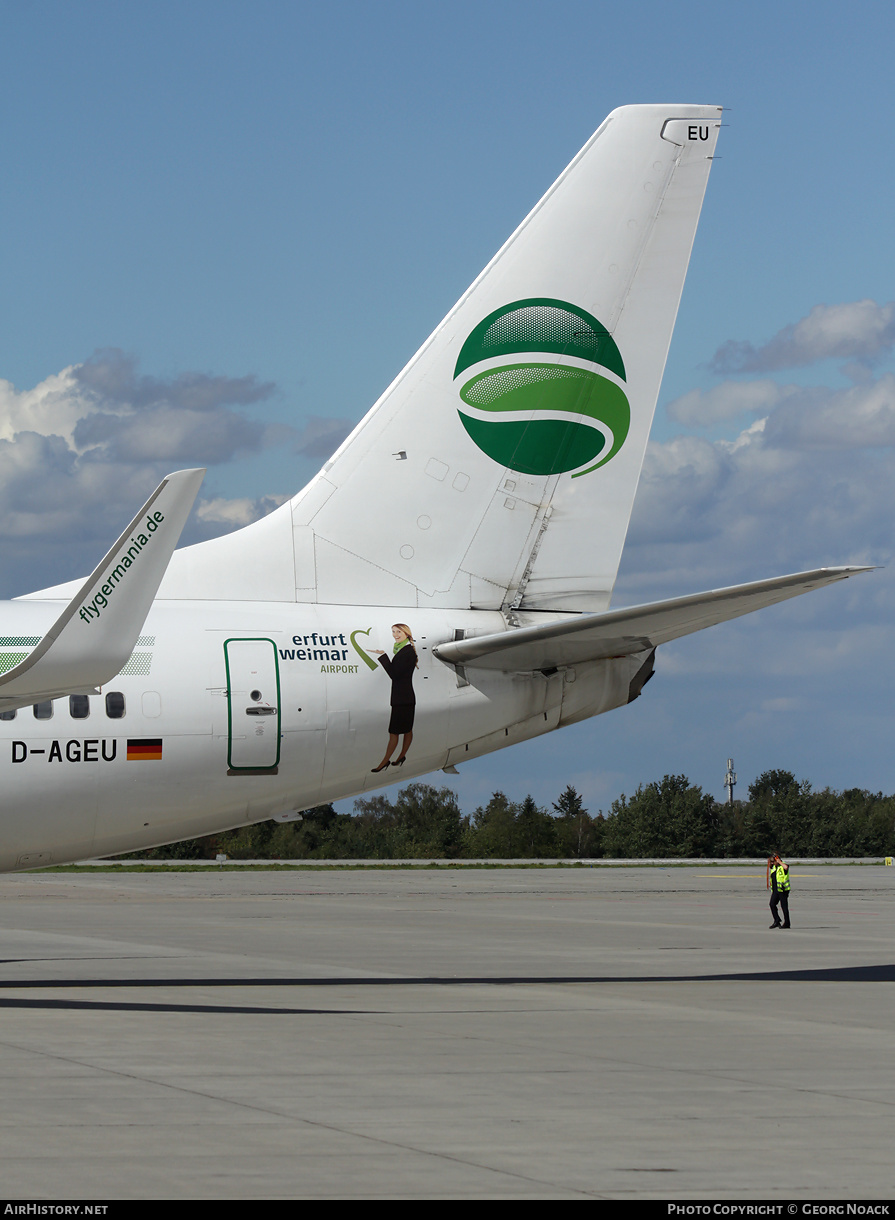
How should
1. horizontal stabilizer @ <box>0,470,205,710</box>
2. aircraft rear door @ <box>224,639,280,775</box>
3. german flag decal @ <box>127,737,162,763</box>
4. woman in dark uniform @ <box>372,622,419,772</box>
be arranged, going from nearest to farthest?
1. horizontal stabilizer @ <box>0,470,205,710</box>
2. german flag decal @ <box>127,737,162,763</box>
3. aircraft rear door @ <box>224,639,280,775</box>
4. woman in dark uniform @ <box>372,622,419,772</box>

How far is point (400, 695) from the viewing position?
19.2 meters

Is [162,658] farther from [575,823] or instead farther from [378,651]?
[575,823]

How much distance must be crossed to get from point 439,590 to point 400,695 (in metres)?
1.76

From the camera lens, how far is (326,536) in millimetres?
19984

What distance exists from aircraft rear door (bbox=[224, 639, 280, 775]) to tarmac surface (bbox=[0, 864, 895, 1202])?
3.10m

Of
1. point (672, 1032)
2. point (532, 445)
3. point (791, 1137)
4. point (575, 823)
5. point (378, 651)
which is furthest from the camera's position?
point (575, 823)

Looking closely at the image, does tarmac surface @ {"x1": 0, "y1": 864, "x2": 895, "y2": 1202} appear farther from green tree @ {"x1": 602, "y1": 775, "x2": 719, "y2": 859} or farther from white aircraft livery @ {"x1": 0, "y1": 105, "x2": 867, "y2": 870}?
green tree @ {"x1": 602, "y1": 775, "x2": 719, "y2": 859}

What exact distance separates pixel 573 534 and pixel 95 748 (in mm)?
7013

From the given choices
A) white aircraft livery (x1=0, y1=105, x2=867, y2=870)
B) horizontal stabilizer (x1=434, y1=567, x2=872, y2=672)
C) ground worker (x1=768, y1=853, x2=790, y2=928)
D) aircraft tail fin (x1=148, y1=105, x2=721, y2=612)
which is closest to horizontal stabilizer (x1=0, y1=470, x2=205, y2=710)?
white aircraft livery (x1=0, y1=105, x2=867, y2=870)

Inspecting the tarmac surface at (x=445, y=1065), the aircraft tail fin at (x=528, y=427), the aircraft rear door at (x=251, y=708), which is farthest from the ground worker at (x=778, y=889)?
the aircraft rear door at (x=251, y=708)

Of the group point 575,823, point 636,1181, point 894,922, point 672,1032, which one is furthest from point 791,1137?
point 575,823

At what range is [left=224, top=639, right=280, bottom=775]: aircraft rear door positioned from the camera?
18.4m

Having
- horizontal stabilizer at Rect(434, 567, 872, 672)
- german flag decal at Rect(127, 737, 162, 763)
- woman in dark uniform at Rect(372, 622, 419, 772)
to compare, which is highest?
horizontal stabilizer at Rect(434, 567, 872, 672)

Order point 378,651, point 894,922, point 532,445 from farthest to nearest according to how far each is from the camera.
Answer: point 894,922 < point 532,445 < point 378,651
